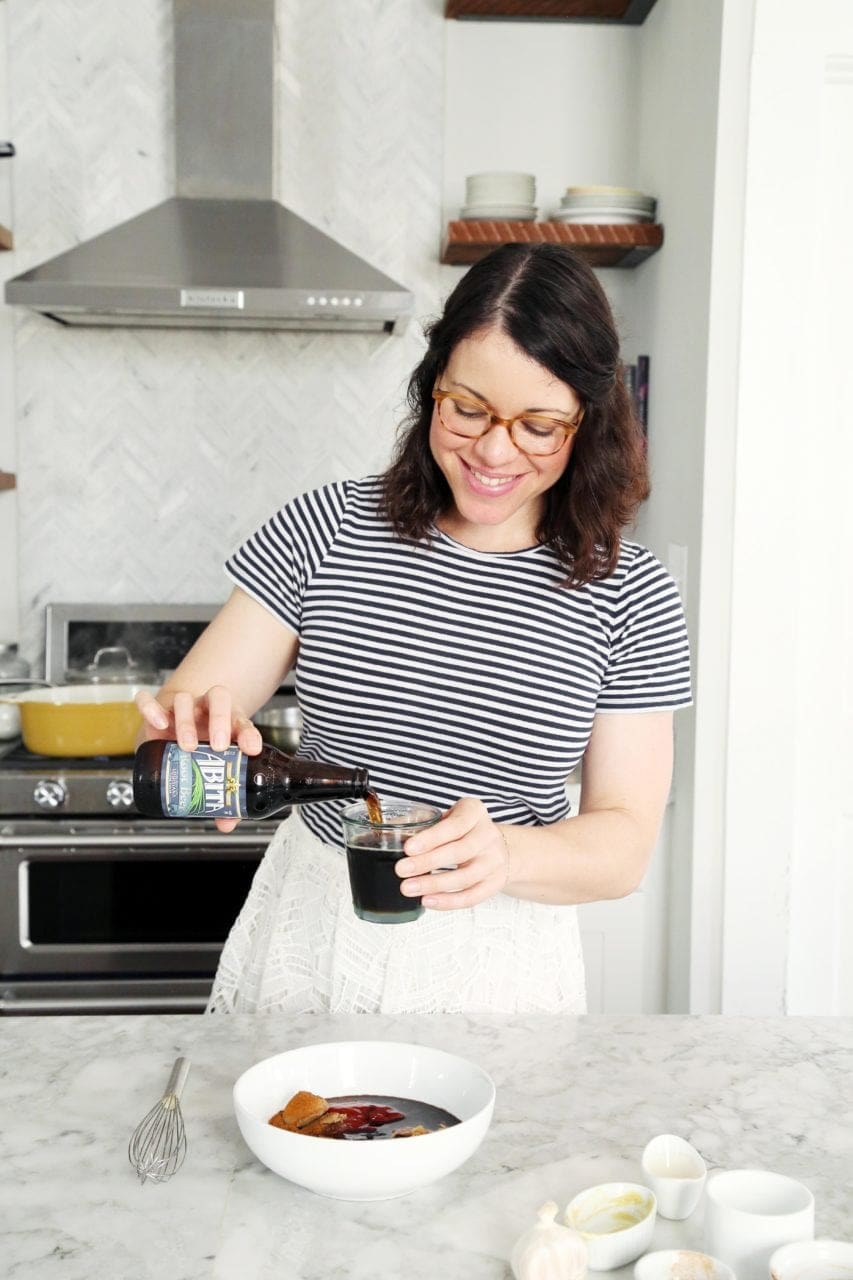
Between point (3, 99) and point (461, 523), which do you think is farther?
point (3, 99)

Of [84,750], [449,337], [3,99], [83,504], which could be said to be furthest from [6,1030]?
[3,99]

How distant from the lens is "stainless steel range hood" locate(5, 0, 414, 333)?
270cm

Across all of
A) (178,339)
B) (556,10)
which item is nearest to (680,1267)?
(178,339)

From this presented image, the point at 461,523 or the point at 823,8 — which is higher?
the point at 823,8

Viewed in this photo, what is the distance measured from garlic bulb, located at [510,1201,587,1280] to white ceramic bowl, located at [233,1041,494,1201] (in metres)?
0.10

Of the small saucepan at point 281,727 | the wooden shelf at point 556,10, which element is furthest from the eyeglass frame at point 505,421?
the wooden shelf at point 556,10

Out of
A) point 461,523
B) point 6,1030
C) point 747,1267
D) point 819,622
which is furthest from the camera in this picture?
point 819,622

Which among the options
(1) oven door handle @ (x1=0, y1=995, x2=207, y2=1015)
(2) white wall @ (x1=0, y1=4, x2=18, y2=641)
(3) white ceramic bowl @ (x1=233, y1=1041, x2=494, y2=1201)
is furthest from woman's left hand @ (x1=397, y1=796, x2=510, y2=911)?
(2) white wall @ (x1=0, y1=4, x2=18, y2=641)

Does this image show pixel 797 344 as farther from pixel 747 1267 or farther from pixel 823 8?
pixel 747 1267

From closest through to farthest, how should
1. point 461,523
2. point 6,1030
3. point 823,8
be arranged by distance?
point 6,1030 → point 461,523 → point 823,8

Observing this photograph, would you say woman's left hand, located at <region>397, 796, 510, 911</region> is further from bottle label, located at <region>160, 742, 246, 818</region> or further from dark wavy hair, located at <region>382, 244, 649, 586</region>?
dark wavy hair, located at <region>382, 244, 649, 586</region>

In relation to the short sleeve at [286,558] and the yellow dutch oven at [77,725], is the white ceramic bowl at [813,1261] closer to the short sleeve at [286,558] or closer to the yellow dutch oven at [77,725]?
the short sleeve at [286,558]

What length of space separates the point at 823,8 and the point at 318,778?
1763 mm

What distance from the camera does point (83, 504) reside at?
3188 millimetres
